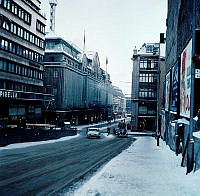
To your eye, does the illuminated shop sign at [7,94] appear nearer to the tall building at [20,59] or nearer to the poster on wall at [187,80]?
the tall building at [20,59]

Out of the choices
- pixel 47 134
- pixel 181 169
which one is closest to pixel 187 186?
pixel 181 169

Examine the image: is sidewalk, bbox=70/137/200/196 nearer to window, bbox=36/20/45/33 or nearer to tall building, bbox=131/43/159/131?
window, bbox=36/20/45/33

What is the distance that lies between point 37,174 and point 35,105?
40.0 m

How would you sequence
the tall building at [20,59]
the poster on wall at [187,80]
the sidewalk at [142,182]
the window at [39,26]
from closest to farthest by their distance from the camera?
the sidewalk at [142,182], the poster on wall at [187,80], the tall building at [20,59], the window at [39,26]

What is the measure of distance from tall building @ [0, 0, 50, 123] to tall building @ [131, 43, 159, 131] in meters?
25.6

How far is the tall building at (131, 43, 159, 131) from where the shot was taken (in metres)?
69.1

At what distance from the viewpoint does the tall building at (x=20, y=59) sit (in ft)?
133

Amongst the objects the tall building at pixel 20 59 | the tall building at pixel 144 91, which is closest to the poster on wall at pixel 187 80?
the tall building at pixel 20 59

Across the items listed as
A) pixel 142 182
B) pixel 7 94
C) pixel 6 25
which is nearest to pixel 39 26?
pixel 6 25

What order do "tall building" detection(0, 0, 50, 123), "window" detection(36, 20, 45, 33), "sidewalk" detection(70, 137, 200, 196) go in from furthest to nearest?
"window" detection(36, 20, 45, 33)
"tall building" detection(0, 0, 50, 123)
"sidewalk" detection(70, 137, 200, 196)

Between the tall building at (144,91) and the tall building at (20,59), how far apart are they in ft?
83.9

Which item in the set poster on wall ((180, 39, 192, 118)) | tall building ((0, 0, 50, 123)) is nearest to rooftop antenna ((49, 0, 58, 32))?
tall building ((0, 0, 50, 123))

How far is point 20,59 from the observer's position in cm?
4512

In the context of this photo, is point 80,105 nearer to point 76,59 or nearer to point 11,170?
point 76,59
